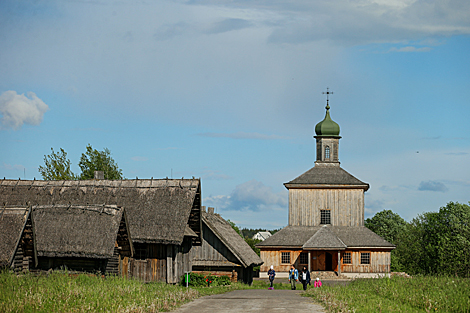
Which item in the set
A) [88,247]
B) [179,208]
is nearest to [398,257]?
[179,208]

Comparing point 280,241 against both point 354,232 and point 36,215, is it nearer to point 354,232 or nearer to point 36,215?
point 354,232

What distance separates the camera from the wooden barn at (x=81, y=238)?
24594 mm

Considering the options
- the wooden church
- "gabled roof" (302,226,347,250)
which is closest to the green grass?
"gabled roof" (302,226,347,250)

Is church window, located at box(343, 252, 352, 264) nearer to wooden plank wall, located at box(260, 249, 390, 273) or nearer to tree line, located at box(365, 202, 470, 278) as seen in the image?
wooden plank wall, located at box(260, 249, 390, 273)

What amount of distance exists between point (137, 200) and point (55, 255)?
684 centimetres

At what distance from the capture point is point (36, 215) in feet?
86.6

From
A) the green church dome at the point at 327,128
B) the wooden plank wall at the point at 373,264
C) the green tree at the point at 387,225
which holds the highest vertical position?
the green church dome at the point at 327,128

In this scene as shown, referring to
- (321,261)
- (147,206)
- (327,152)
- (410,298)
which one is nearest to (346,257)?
(321,261)

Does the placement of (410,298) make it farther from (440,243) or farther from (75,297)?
(440,243)

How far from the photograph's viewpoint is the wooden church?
52000 millimetres

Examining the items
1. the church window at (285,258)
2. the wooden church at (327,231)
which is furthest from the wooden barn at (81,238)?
the church window at (285,258)

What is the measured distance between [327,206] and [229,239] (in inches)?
717

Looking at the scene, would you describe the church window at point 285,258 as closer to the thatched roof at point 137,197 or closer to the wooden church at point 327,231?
the wooden church at point 327,231

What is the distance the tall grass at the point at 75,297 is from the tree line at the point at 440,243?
40573mm
